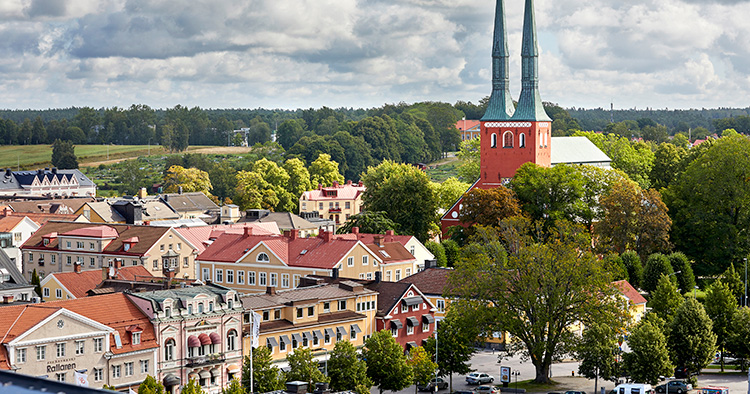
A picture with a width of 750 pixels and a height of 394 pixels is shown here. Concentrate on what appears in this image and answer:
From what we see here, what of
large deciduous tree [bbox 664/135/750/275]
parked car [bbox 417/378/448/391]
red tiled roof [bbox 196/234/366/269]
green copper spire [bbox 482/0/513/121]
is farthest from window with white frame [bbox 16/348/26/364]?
green copper spire [bbox 482/0/513/121]

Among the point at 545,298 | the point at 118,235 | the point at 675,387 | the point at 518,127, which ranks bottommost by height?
the point at 675,387

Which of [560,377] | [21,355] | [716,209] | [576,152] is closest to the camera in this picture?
[21,355]

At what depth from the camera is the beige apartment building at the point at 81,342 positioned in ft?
160

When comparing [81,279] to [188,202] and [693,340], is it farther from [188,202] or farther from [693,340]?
[188,202]

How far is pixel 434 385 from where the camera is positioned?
59.5 meters

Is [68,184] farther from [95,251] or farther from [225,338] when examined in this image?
[225,338]

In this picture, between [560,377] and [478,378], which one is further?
[560,377]

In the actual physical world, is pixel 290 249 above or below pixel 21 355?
above

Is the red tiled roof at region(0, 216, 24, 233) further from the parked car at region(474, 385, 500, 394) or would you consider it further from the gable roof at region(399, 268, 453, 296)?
the parked car at region(474, 385, 500, 394)

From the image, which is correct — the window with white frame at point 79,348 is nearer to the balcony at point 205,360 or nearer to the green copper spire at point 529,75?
the balcony at point 205,360

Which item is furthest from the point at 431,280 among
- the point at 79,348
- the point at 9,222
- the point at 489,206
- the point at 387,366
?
the point at 9,222

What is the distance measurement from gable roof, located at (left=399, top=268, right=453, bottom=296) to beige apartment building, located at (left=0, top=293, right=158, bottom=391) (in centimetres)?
2593

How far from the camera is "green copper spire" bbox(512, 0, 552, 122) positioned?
359 feet

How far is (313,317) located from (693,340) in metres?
22.4
